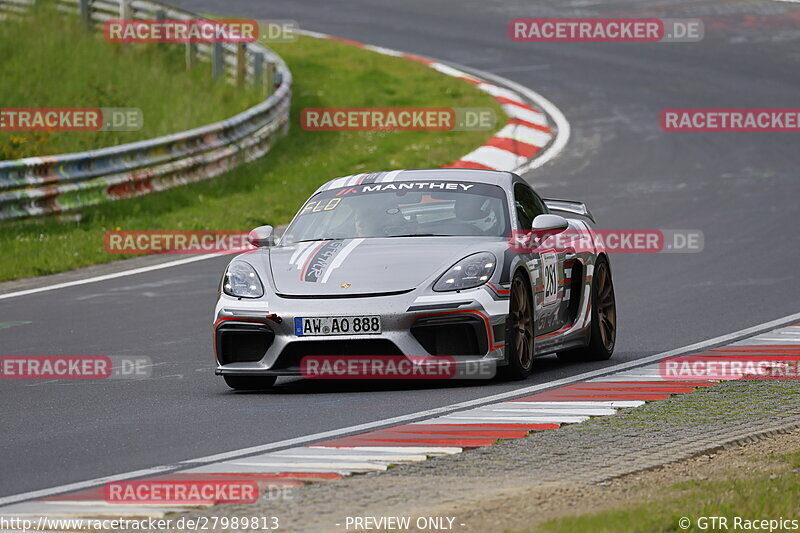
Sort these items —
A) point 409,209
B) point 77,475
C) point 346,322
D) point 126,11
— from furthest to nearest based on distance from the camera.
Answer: point 126,11, point 409,209, point 346,322, point 77,475

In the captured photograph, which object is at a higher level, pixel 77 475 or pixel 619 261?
pixel 77 475

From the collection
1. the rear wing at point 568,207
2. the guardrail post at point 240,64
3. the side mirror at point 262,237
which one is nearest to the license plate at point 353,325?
the side mirror at point 262,237

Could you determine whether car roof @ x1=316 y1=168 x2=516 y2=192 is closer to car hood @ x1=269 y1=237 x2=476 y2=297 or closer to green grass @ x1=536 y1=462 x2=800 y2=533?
car hood @ x1=269 y1=237 x2=476 y2=297

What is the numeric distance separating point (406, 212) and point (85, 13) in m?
18.4

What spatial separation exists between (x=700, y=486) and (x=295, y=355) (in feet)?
11.8

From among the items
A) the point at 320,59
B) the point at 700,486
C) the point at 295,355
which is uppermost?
the point at 700,486

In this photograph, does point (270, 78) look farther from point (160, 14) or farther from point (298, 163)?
point (298, 163)

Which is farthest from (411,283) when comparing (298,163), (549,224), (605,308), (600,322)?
(298,163)

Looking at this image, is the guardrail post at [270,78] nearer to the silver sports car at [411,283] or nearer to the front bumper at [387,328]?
the silver sports car at [411,283]

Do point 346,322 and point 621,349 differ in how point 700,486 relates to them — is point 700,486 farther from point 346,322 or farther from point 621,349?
point 621,349

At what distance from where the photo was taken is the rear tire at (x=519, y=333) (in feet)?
30.0

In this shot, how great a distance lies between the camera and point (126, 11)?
87.1 ft

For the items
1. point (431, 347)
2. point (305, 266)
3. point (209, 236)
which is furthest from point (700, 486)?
point (209, 236)

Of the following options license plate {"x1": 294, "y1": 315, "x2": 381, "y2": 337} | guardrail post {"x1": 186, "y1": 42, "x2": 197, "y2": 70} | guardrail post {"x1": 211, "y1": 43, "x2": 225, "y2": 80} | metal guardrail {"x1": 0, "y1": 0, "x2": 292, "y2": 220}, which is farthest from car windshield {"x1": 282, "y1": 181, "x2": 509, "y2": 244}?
guardrail post {"x1": 186, "y1": 42, "x2": 197, "y2": 70}
